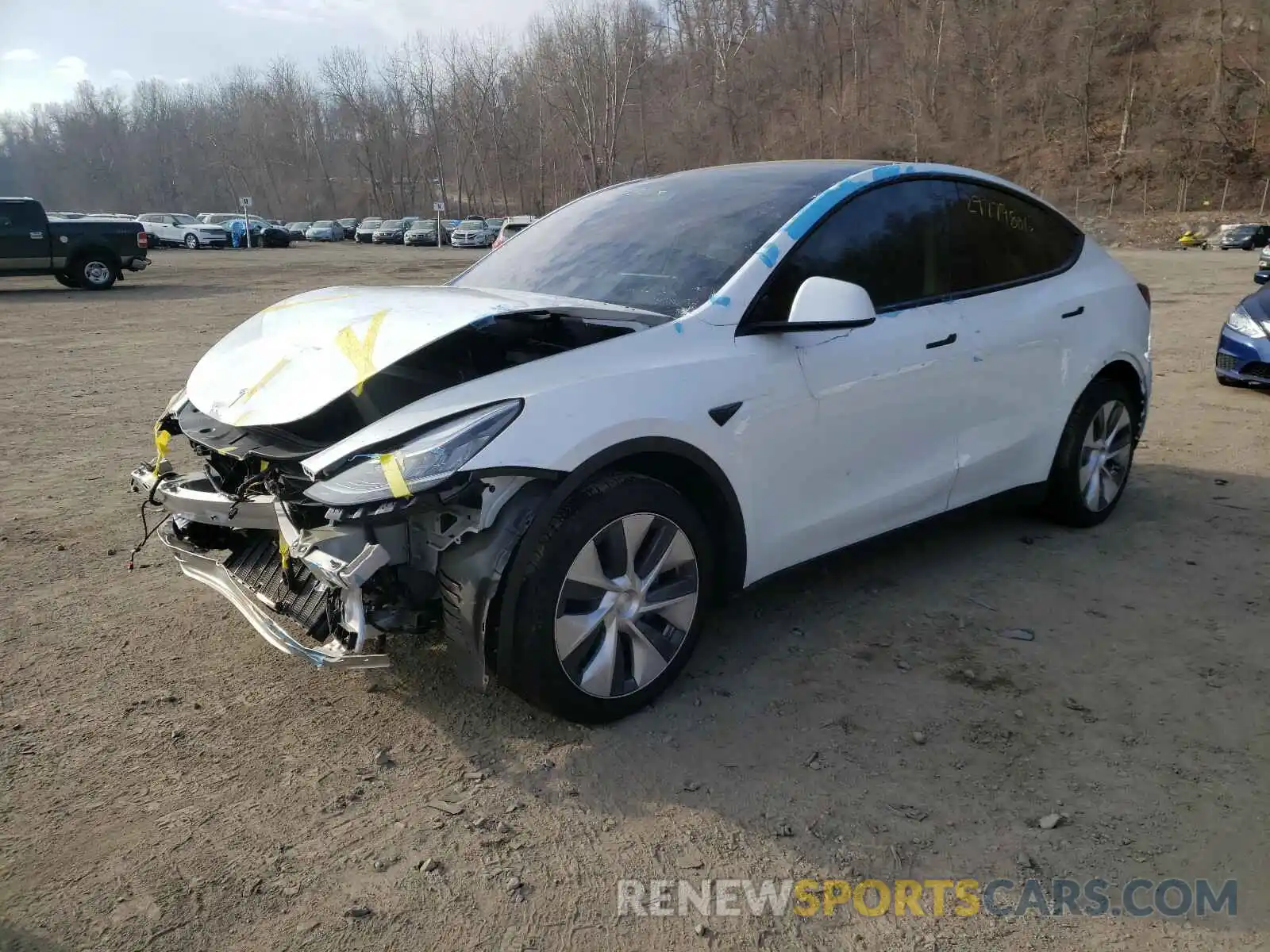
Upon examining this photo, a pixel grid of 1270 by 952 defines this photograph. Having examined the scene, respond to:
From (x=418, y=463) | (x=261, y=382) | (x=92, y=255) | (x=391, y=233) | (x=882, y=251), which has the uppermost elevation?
(x=391, y=233)

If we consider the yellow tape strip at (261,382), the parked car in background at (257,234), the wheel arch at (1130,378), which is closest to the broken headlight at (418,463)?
the yellow tape strip at (261,382)

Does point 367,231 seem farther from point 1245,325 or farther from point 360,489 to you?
point 360,489

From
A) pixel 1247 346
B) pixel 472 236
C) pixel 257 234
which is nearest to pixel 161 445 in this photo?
pixel 1247 346

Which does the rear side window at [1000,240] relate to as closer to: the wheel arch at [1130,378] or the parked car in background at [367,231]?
the wheel arch at [1130,378]

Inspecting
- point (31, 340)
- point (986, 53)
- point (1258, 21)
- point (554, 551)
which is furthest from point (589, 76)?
point (554, 551)

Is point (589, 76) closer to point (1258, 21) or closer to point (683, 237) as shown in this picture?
point (1258, 21)

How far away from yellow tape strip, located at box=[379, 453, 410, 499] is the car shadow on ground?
35.0 inches

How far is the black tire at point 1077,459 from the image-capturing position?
4.54m

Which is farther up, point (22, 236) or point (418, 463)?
point (22, 236)

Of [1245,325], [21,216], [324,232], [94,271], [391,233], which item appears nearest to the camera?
[1245,325]

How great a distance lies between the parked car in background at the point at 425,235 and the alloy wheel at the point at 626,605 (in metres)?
53.7

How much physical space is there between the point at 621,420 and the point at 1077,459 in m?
2.82

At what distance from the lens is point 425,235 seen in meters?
54.8

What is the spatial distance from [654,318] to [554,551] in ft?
3.04
